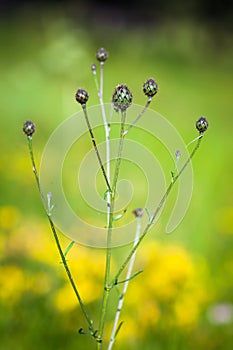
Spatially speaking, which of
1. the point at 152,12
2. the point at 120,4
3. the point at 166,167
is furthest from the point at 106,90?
the point at 120,4

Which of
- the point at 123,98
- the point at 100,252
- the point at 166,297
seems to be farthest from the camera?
the point at 100,252

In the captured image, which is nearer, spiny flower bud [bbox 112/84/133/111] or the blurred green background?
spiny flower bud [bbox 112/84/133/111]

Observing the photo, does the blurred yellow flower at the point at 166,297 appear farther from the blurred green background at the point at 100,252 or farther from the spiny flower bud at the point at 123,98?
the spiny flower bud at the point at 123,98

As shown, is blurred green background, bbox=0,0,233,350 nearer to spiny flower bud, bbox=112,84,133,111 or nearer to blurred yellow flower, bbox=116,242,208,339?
blurred yellow flower, bbox=116,242,208,339

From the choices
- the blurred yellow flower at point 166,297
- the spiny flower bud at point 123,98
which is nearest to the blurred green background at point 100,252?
the blurred yellow flower at point 166,297

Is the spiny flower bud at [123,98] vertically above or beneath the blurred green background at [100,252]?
beneath

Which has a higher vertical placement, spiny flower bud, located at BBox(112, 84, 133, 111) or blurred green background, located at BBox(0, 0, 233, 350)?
blurred green background, located at BBox(0, 0, 233, 350)

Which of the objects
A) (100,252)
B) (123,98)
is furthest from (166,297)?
(123,98)

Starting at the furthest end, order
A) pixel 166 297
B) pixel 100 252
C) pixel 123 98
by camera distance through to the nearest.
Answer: pixel 100 252
pixel 166 297
pixel 123 98

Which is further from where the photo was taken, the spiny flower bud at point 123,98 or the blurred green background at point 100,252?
the blurred green background at point 100,252

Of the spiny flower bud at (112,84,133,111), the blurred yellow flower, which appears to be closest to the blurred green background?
the blurred yellow flower

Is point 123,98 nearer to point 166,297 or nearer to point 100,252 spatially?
point 166,297
